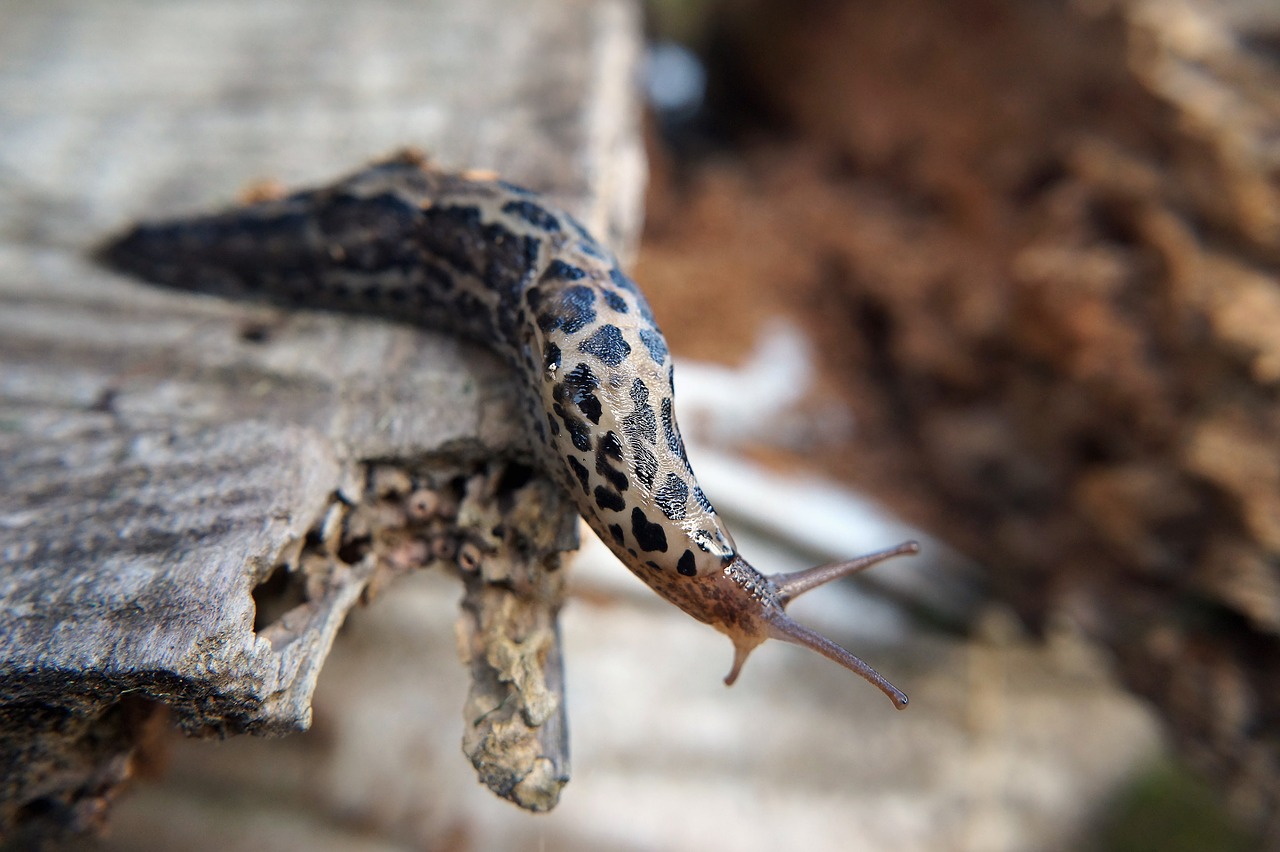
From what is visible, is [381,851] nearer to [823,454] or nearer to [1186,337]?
[823,454]

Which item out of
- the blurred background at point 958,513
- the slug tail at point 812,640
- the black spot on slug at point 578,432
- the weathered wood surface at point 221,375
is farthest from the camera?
the blurred background at point 958,513

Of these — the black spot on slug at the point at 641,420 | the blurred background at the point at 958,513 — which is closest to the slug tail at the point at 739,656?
the black spot on slug at the point at 641,420

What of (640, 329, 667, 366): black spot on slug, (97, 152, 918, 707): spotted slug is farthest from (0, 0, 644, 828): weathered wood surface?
(640, 329, 667, 366): black spot on slug

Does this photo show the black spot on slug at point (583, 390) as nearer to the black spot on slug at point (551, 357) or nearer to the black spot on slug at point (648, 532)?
the black spot on slug at point (551, 357)

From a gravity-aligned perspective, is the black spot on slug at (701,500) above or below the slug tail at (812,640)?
above

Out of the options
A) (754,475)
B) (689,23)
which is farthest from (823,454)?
(689,23)

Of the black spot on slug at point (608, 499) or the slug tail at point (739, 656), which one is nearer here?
the black spot on slug at point (608, 499)
